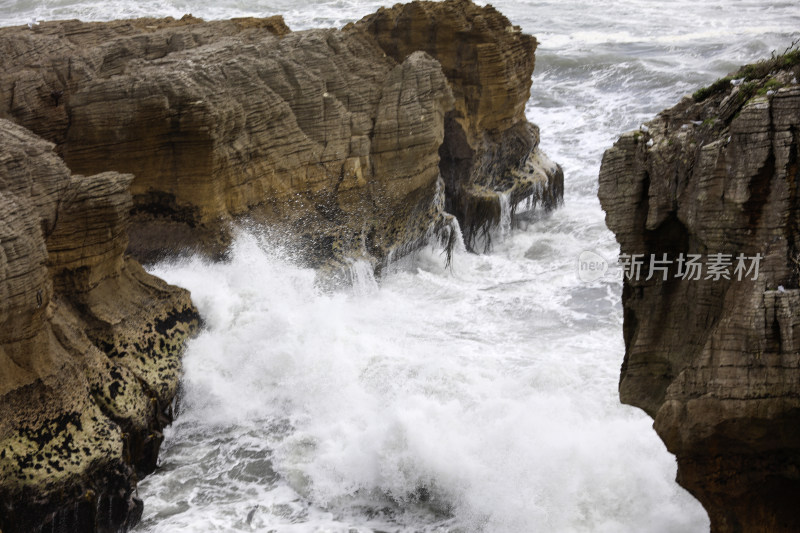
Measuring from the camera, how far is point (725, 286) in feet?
17.5

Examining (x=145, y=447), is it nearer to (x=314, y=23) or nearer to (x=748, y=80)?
(x=748, y=80)

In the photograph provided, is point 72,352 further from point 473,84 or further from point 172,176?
point 473,84

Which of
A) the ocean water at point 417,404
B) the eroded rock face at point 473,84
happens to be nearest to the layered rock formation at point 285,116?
the eroded rock face at point 473,84

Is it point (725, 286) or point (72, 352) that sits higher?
point (725, 286)

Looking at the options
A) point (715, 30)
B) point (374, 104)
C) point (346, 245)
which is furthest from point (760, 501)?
point (715, 30)

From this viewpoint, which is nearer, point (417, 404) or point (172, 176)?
point (417, 404)

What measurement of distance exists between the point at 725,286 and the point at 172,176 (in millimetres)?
7303

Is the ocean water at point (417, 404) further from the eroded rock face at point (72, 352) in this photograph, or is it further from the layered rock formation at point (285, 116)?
the layered rock formation at point (285, 116)

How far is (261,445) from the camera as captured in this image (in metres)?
8.80

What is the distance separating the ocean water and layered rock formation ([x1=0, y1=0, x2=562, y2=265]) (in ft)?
1.89

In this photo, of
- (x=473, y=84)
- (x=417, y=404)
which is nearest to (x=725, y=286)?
(x=417, y=404)

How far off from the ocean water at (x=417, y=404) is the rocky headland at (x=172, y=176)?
0.41 m

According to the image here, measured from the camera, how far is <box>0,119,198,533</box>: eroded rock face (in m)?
7.18

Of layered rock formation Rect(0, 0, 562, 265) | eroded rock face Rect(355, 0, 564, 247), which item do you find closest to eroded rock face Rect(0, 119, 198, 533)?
layered rock formation Rect(0, 0, 562, 265)
